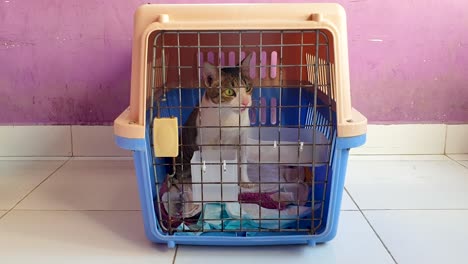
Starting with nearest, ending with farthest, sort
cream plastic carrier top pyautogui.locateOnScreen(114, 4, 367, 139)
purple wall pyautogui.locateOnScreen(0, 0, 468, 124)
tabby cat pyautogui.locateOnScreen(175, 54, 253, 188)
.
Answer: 1. cream plastic carrier top pyautogui.locateOnScreen(114, 4, 367, 139)
2. tabby cat pyautogui.locateOnScreen(175, 54, 253, 188)
3. purple wall pyautogui.locateOnScreen(0, 0, 468, 124)

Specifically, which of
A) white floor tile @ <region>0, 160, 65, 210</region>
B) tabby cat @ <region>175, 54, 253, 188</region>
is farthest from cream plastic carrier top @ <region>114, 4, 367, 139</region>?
white floor tile @ <region>0, 160, 65, 210</region>

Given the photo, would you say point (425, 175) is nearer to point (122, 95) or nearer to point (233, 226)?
point (233, 226)

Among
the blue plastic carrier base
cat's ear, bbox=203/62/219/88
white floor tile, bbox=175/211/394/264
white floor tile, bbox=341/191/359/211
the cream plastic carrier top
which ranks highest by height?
the cream plastic carrier top

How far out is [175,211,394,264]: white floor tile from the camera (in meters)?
0.97

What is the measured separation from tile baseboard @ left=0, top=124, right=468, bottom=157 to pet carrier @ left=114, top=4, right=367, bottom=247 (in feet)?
1.46

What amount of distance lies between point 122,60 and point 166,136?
70 cm

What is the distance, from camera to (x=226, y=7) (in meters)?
0.92

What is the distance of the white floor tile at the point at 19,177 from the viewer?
1.29 metres

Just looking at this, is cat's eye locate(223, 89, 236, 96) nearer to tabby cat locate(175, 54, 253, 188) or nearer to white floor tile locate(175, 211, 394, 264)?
tabby cat locate(175, 54, 253, 188)

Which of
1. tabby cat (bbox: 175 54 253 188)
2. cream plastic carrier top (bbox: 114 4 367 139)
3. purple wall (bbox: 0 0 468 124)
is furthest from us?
purple wall (bbox: 0 0 468 124)

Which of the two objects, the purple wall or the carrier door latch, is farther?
the purple wall

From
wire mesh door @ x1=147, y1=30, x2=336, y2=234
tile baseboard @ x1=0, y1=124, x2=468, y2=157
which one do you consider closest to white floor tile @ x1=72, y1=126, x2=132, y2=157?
tile baseboard @ x1=0, y1=124, x2=468, y2=157

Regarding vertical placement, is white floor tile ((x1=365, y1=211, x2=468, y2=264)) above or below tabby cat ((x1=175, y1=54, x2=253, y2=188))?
below

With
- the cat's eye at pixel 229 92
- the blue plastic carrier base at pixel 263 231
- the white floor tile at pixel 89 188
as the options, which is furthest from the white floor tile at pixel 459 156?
the white floor tile at pixel 89 188
